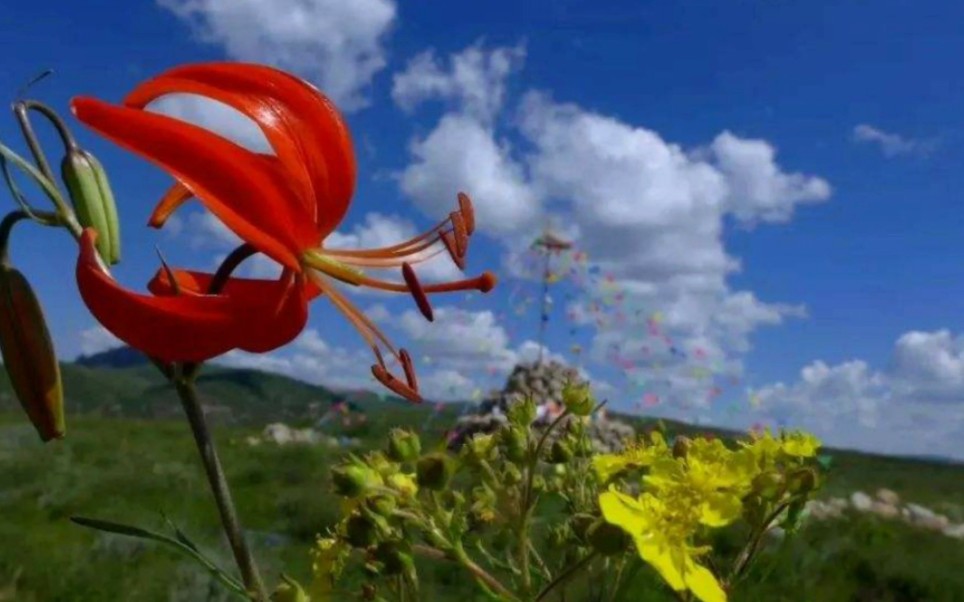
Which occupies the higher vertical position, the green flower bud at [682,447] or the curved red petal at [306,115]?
the curved red petal at [306,115]

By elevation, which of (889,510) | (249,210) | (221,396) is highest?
(221,396)

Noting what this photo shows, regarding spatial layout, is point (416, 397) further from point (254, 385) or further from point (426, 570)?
point (254, 385)

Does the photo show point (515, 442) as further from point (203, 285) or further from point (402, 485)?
point (203, 285)

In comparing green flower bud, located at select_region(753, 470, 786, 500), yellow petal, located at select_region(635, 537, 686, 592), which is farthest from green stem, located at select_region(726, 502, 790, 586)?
yellow petal, located at select_region(635, 537, 686, 592)

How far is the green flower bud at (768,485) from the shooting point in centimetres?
120

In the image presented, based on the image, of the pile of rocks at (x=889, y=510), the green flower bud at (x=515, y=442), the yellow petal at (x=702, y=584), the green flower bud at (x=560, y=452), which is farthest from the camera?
the pile of rocks at (x=889, y=510)

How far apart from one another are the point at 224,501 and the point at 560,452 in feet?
2.05

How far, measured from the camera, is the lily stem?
1.05 m

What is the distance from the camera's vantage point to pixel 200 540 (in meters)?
8.09

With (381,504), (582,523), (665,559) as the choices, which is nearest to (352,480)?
(381,504)

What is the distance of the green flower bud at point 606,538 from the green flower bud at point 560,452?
0.51 m

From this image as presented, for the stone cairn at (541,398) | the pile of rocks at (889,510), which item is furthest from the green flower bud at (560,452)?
the stone cairn at (541,398)

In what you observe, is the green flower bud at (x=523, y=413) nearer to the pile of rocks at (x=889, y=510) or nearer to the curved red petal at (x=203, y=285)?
the curved red petal at (x=203, y=285)

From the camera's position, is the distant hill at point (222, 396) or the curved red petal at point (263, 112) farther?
the distant hill at point (222, 396)
